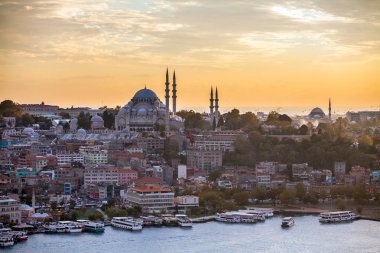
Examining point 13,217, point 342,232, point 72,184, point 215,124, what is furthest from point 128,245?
point 215,124

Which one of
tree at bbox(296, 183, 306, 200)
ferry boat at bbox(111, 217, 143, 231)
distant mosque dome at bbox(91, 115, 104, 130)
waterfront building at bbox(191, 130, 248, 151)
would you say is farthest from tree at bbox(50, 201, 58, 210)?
distant mosque dome at bbox(91, 115, 104, 130)

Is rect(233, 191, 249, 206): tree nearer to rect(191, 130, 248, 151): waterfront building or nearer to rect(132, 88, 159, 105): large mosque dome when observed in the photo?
rect(191, 130, 248, 151): waterfront building

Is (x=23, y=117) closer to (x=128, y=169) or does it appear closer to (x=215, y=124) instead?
(x=215, y=124)

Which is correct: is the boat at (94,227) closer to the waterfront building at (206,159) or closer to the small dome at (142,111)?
the waterfront building at (206,159)

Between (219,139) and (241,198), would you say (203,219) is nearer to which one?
(241,198)

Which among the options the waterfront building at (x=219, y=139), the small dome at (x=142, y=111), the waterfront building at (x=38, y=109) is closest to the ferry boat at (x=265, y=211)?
the waterfront building at (x=219, y=139)

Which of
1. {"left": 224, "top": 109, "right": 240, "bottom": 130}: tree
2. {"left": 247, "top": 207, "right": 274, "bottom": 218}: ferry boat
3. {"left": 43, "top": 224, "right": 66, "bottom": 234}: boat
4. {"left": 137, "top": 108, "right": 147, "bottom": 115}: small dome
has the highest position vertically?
{"left": 137, "top": 108, "right": 147, "bottom": 115}: small dome
